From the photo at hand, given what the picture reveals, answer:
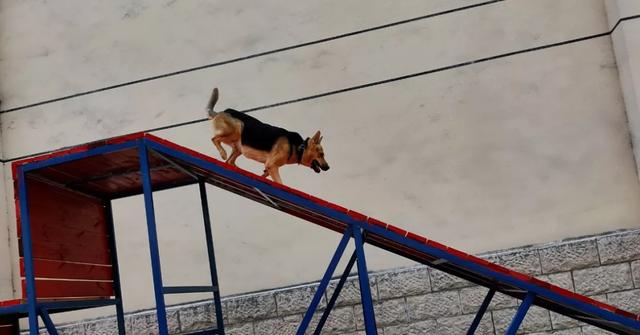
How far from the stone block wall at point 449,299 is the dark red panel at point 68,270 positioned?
153 cm

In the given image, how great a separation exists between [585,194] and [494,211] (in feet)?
2.30

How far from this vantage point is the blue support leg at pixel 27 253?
3064 millimetres

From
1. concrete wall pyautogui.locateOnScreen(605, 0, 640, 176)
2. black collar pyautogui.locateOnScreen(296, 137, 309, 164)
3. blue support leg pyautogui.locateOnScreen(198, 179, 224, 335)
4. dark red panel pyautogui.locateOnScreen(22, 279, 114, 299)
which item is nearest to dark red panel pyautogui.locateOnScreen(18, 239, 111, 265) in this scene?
dark red panel pyautogui.locateOnScreen(22, 279, 114, 299)

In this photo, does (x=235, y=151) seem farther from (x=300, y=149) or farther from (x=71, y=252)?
(x=71, y=252)

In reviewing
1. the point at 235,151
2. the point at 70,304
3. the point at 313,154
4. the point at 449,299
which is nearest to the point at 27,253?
the point at 70,304

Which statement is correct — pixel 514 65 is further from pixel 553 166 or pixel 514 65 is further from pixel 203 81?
pixel 203 81

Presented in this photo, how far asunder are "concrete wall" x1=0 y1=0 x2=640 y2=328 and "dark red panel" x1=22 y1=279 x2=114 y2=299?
1554mm

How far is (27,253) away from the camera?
3.12 m

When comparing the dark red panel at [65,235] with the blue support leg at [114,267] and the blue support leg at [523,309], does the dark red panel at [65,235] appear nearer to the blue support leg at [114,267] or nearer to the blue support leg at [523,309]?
the blue support leg at [114,267]

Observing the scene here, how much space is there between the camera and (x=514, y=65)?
5.27 m

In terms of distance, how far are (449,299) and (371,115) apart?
159 centimetres

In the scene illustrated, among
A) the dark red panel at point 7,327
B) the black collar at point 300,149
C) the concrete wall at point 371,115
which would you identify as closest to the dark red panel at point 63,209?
the dark red panel at point 7,327

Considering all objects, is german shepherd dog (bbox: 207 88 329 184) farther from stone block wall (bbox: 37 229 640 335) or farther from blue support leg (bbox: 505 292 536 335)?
stone block wall (bbox: 37 229 640 335)

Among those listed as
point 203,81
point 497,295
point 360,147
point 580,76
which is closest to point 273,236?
point 360,147
